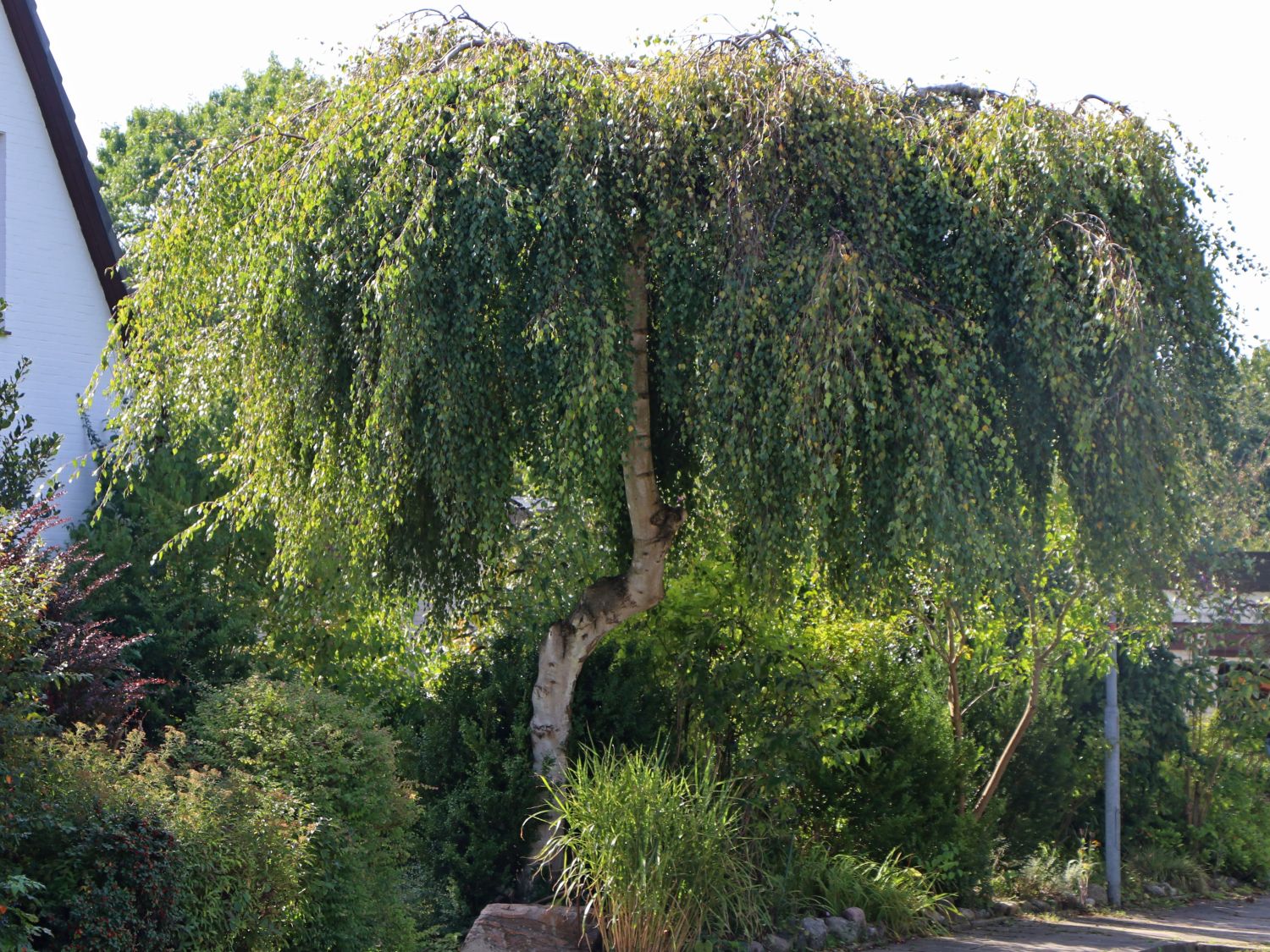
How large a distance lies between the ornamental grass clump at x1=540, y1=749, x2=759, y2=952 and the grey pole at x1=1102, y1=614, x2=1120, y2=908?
15.7 feet

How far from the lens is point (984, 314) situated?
780cm

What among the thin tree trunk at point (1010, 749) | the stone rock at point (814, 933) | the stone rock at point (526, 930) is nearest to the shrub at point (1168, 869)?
the thin tree trunk at point (1010, 749)

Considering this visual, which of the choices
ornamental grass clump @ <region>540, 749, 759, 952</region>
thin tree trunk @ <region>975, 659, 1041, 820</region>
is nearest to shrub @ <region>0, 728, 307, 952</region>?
ornamental grass clump @ <region>540, 749, 759, 952</region>

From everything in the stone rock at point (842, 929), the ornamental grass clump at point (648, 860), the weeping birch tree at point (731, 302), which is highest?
the weeping birch tree at point (731, 302)

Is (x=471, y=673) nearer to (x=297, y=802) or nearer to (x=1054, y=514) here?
(x=297, y=802)

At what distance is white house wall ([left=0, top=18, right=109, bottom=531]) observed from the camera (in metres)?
11.8

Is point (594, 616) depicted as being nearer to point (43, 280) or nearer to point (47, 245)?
point (43, 280)

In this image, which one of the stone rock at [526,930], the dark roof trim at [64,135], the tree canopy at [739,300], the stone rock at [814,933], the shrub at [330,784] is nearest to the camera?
the shrub at [330,784]

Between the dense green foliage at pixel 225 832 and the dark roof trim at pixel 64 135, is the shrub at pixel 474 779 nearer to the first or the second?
the dense green foliage at pixel 225 832

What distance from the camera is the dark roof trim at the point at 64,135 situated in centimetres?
1194

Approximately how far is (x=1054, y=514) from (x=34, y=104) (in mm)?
9725

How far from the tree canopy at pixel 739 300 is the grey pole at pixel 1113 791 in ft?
15.9

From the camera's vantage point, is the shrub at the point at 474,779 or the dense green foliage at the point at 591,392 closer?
the dense green foliage at the point at 591,392

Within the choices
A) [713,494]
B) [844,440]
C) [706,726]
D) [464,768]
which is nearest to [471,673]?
[464,768]
